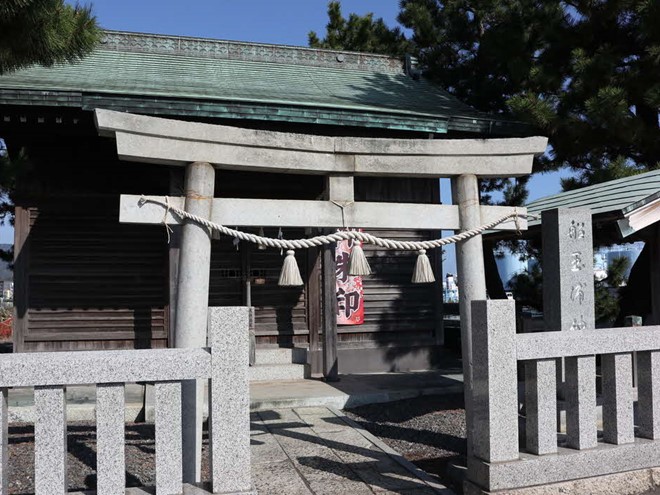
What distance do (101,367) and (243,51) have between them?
362 inches

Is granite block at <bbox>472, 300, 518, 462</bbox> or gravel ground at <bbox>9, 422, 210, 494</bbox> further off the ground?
granite block at <bbox>472, 300, 518, 462</bbox>

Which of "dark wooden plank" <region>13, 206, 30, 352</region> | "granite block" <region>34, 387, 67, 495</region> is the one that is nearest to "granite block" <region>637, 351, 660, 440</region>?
"granite block" <region>34, 387, 67, 495</region>

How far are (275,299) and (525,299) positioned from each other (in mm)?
6151

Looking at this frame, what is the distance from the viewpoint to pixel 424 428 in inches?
250

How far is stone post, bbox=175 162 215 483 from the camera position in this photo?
4348 mm

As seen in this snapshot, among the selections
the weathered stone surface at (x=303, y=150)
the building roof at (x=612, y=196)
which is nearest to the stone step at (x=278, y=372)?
the building roof at (x=612, y=196)

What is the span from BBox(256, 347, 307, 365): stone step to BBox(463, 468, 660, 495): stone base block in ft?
16.9

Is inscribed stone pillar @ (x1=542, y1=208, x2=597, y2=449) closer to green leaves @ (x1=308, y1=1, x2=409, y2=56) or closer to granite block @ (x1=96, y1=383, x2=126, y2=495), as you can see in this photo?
granite block @ (x1=96, y1=383, x2=126, y2=495)

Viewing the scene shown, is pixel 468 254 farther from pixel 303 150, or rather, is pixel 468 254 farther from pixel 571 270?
pixel 303 150

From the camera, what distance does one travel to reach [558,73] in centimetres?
998

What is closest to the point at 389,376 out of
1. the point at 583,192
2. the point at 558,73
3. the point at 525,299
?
the point at 583,192

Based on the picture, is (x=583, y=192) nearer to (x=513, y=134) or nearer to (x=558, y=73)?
(x=513, y=134)

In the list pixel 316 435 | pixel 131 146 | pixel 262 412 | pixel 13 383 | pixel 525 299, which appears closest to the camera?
pixel 13 383

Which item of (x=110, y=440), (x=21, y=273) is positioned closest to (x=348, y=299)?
(x=21, y=273)
